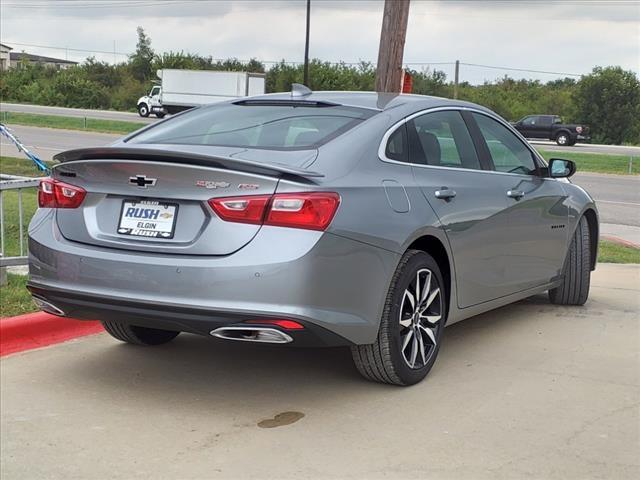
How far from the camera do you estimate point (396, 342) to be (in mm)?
4297

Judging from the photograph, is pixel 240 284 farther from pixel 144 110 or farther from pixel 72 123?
pixel 144 110

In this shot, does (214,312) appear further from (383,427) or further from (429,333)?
(429,333)

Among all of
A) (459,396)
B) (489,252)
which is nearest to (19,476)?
(459,396)

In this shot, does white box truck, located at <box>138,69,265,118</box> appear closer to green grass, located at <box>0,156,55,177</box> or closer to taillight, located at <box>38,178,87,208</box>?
green grass, located at <box>0,156,55,177</box>

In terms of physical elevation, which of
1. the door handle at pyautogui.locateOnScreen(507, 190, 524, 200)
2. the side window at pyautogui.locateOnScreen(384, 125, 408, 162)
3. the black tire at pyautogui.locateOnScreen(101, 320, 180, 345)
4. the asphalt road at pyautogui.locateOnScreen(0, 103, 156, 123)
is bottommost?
the asphalt road at pyautogui.locateOnScreen(0, 103, 156, 123)

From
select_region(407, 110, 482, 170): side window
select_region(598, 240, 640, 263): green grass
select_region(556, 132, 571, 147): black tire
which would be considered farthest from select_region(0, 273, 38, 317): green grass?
select_region(556, 132, 571, 147): black tire

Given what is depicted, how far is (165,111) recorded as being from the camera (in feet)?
176

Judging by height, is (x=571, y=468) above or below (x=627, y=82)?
below

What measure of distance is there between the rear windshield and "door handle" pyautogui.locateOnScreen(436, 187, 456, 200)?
59 cm

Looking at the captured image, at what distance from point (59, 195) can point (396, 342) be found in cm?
193

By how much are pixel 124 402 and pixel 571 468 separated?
7.34 ft

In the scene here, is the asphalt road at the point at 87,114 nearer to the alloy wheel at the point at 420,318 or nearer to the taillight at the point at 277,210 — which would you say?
the alloy wheel at the point at 420,318

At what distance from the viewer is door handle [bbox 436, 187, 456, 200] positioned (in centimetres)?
469

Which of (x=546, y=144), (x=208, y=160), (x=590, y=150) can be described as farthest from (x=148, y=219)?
(x=546, y=144)
